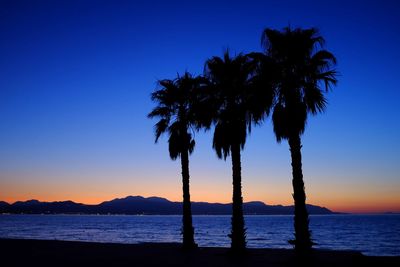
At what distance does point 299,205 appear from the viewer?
18516 mm

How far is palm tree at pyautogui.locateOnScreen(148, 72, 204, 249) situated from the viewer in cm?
2597

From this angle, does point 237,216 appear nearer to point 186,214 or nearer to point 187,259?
point 187,259

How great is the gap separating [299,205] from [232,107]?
7.34 meters

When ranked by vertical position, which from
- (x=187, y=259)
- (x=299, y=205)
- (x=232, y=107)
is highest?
(x=232, y=107)

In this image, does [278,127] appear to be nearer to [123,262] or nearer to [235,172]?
[235,172]

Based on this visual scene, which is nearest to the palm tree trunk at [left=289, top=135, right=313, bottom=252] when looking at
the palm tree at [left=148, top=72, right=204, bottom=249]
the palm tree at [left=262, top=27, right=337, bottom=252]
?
the palm tree at [left=262, top=27, right=337, bottom=252]

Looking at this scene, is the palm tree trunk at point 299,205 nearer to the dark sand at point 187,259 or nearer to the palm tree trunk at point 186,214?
the dark sand at point 187,259

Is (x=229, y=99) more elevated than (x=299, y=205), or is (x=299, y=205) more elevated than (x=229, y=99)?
(x=229, y=99)

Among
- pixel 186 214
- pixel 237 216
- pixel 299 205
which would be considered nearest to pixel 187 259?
pixel 237 216

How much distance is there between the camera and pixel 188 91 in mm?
27031

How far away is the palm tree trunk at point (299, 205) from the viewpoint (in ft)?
59.9

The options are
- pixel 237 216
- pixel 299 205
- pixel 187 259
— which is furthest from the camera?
pixel 237 216

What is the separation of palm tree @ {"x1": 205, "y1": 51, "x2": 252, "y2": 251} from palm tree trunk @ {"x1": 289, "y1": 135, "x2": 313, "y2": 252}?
3888 mm

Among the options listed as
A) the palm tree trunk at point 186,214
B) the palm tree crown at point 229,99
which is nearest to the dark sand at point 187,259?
the palm tree trunk at point 186,214
